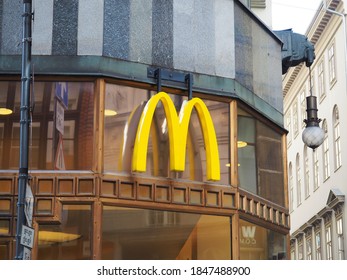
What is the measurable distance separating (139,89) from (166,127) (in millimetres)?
967

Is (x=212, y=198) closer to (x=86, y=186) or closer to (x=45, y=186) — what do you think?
(x=86, y=186)

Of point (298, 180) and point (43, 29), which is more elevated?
point (298, 180)

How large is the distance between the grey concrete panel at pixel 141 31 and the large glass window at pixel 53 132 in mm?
1509

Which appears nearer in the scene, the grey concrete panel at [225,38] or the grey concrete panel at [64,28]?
the grey concrete panel at [64,28]

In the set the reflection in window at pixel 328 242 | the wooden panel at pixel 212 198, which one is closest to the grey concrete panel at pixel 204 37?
the wooden panel at pixel 212 198

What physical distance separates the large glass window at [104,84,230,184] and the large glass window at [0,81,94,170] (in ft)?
1.35

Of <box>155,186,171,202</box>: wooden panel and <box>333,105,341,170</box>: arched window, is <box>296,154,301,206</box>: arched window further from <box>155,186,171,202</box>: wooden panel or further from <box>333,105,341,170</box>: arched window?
<box>155,186,171,202</box>: wooden panel

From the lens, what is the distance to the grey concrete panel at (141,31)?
17.3 metres

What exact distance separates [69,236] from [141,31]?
4449 millimetres

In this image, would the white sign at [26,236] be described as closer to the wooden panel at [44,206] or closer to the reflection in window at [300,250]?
the wooden panel at [44,206]

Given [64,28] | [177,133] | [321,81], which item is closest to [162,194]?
[177,133]

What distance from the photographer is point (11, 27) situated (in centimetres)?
1714

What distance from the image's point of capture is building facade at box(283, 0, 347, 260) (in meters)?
47.9

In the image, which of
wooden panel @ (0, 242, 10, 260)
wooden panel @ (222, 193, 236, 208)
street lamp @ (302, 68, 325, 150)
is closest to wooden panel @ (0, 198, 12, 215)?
wooden panel @ (0, 242, 10, 260)
